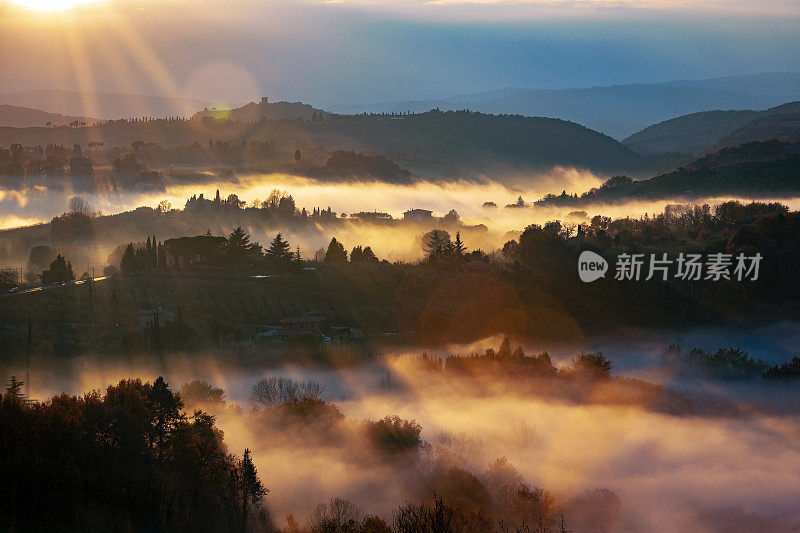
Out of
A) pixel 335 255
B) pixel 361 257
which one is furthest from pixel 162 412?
pixel 361 257

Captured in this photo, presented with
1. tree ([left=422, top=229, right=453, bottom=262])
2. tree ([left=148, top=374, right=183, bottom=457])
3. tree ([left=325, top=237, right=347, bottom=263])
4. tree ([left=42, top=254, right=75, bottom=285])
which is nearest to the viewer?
tree ([left=148, top=374, right=183, bottom=457])

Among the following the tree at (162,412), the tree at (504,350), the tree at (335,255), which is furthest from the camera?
the tree at (335,255)

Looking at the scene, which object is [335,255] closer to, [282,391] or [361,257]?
[361,257]

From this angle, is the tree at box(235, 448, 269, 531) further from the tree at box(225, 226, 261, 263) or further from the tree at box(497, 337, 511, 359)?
the tree at box(225, 226, 261, 263)

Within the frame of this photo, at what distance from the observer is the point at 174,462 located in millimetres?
49875

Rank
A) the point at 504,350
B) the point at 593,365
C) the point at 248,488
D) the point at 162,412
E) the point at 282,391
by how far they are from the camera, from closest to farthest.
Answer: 1. the point at 248,488
2. the point at 162,412
3. the point at 282,391
4. the point at 593,365
5. the point at 504,350

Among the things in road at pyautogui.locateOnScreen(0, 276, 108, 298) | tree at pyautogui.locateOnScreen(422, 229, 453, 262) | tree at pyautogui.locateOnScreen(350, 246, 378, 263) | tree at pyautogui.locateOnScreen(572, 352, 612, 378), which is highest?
tree at pyautogui.locateOnScreen(422, 229, 453, 262)

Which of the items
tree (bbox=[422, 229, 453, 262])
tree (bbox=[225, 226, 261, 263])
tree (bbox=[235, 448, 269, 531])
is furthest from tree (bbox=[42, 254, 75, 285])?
tree (bbox=[235, 448, 269, 531])

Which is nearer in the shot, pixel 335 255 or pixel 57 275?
pixel 57 275

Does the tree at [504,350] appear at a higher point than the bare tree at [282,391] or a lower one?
higher

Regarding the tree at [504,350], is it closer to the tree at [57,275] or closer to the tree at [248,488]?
the tree at [248,488]

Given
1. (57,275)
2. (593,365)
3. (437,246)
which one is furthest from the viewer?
(437,246)

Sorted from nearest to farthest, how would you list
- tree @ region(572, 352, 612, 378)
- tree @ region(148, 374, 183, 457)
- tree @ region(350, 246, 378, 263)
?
tree @ region(148, 374, 183, 457) → tree @ region(572, 352, 612, 378) → tree @ region(350, 246, 378, 263)

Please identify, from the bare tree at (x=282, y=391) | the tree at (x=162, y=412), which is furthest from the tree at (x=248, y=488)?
the bare tree at (x=282, y=391)
